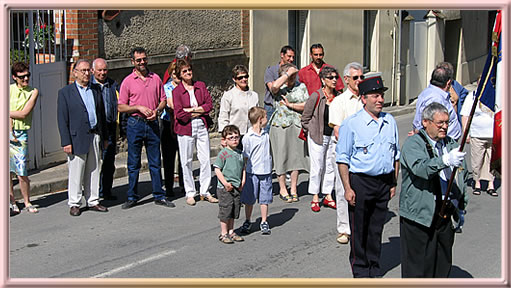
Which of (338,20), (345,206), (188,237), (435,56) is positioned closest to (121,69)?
(188,237)

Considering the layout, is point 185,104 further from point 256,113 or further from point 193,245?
point 193,245

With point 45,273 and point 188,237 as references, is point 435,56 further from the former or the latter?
point 45,273

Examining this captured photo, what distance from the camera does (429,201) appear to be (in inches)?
248

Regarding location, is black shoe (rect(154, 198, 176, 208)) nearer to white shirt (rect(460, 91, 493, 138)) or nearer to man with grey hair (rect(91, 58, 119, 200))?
man with grey hair (rect(91, 58, 119, 200))

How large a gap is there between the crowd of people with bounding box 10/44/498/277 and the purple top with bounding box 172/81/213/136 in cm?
1

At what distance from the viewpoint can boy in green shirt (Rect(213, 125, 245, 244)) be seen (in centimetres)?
812

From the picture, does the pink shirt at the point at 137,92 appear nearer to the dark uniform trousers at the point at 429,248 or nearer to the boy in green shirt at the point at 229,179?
the boy in green shirt at the point at 229,179

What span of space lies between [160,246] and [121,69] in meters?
5.28

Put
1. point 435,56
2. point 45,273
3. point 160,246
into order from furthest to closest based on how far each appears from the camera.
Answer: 1. point 435,56
2. point 160,246
3. point 45,273

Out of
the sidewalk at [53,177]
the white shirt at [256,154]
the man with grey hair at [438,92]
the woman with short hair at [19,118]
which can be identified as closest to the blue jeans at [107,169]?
the sidewalk at [53,177]

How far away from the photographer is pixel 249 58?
16.0 m
